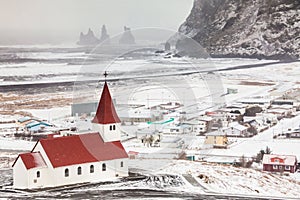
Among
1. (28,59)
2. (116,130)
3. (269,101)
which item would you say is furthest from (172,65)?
(28,59)

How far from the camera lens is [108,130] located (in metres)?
7.14

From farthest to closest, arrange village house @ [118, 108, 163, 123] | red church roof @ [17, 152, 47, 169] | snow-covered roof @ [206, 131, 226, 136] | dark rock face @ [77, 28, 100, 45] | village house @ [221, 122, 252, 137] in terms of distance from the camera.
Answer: dark rock face @ [77, 28, 100, 45] < village house @ [221, 122, 252, 137] < snow-covered roof @ [206, 131, 226, 136] < village house @ [118, 108, 163, 123] < red church roof @ [17, 152, 47, 169]

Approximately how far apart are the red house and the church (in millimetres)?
1850

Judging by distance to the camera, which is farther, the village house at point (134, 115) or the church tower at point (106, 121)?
the village house at point (134, 115)

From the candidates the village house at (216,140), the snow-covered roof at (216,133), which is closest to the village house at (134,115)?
the village house at (216,140)

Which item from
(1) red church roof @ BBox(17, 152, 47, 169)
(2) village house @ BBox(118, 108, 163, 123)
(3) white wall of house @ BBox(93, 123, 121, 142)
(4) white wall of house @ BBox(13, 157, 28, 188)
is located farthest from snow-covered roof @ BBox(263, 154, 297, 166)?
(4) white wall of house @ BBox(13, 157, 28, 188)

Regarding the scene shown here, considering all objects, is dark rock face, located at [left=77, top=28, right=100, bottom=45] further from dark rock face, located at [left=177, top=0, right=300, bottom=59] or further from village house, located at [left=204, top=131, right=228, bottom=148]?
village house, located at [left=204, top=131, right=228, bottom=148]

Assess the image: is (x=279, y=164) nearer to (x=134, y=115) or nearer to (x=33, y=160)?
(x=134, y=115)

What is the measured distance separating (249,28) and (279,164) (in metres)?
20.3

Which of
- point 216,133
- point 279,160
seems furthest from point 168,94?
point 279,160

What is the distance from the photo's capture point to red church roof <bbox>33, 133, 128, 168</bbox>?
682 centimetres

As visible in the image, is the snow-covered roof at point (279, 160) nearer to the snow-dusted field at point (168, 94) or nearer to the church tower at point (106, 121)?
the snow-dusted field at point (168, 94)

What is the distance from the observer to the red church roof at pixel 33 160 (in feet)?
22.0

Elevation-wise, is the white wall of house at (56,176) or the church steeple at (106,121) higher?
the church steeple at (106,121)
